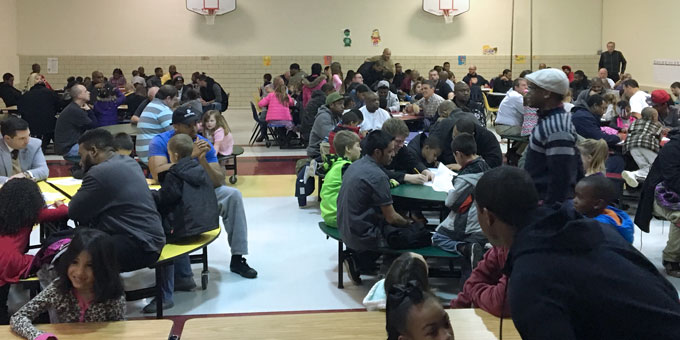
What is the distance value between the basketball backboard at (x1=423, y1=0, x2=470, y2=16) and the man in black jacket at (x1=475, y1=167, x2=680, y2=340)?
19.2 metres

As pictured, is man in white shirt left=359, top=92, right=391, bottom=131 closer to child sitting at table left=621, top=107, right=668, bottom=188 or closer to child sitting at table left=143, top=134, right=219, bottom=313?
child sitting at table left=621, top=107, right=668, bottom=188

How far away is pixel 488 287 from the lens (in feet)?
10.2

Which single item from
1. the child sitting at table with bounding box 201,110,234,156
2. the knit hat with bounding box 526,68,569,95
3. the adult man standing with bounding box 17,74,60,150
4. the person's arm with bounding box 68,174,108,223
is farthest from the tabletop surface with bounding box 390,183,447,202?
the adult man standing with bounding box 17,74,60,150

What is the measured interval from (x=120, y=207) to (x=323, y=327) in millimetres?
2074

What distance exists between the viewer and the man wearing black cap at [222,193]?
5.96 metres

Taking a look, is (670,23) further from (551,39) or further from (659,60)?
(551,39)

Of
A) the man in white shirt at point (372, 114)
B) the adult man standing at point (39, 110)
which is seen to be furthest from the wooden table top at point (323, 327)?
the adult man standing at point (39, 110)

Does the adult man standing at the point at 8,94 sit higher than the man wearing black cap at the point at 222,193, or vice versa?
the adult man standing at the point at 8,94

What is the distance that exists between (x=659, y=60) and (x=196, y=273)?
15007mm

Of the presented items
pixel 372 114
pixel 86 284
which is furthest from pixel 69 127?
pixel 86 284

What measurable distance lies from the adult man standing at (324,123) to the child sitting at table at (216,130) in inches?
41.7

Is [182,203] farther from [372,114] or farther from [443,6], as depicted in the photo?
[443,6]

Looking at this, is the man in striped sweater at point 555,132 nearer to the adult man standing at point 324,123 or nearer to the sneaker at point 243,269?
the sneaker at point 243,269

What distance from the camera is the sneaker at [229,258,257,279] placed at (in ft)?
19.6
